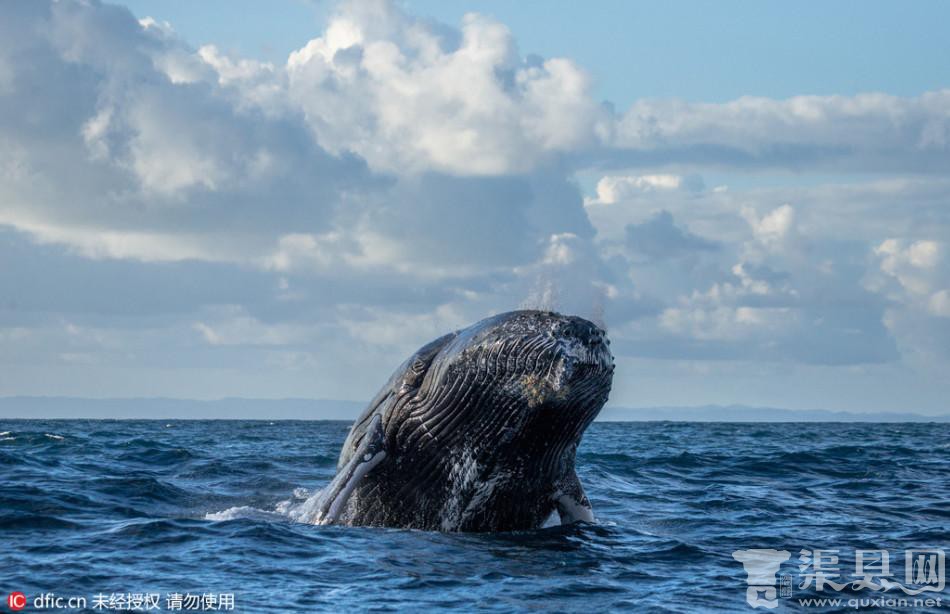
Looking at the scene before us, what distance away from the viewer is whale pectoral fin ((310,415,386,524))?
444 inches

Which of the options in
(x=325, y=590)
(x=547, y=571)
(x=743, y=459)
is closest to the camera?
(x=325, y=590)

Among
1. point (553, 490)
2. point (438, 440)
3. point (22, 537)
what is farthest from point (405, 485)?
point (22, 537)

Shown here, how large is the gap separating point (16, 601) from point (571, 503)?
18.8 ft

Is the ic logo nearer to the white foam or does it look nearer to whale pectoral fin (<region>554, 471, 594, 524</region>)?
the white foam

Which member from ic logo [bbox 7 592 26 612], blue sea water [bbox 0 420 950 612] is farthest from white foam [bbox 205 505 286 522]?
ic logo [bbox 7 592 26 612]

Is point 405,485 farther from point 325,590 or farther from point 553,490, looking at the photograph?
point 325,590

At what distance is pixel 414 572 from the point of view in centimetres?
1022

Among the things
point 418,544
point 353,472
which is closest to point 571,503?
point 418,544

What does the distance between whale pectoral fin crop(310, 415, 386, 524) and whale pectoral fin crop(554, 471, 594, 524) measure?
201 centimetres

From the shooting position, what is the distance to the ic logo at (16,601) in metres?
8.75

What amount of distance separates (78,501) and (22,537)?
3.22m

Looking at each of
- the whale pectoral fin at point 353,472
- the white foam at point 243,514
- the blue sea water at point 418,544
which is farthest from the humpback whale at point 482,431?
the white foam at point 243,514

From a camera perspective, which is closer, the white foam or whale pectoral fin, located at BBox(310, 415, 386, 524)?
whale pectoral fin, located at BBox(310, 415, 386, 524)

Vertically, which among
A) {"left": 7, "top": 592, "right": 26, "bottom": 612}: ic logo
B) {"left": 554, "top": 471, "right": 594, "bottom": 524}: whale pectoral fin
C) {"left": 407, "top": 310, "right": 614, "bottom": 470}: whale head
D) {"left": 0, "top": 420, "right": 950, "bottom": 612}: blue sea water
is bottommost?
{"left": 7, "top": 592, "right": 26, "bottom": 612}: ic logo
